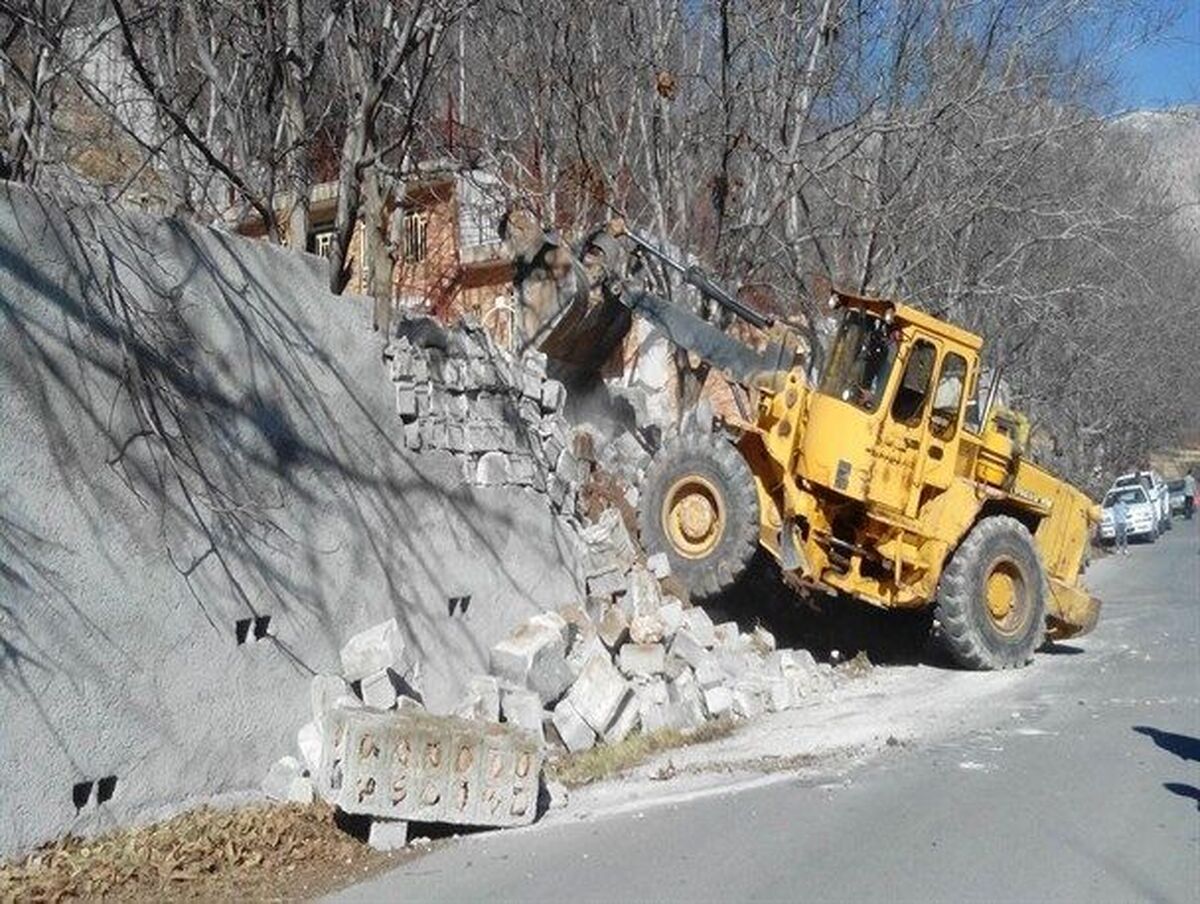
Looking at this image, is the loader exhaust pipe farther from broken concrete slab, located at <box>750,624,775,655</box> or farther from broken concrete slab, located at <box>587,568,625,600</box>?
broken concrete slab, located at <box>587,568,625,600</box>

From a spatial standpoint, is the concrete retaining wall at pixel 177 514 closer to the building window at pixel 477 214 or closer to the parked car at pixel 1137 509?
the building window at pixel 477 214

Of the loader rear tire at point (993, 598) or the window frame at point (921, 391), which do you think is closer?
the window frame at point (921, 391)

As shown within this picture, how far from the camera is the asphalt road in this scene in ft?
22.9

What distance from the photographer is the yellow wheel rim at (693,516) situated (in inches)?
547

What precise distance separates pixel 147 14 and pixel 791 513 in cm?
716

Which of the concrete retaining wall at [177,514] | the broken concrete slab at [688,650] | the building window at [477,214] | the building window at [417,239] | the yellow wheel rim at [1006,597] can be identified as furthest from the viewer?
the building window at [417,239]

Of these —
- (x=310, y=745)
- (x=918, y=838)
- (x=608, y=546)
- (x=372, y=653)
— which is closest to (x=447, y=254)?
(x=608, y=546)

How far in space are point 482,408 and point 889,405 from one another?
405cm

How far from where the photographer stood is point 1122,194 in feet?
92.9

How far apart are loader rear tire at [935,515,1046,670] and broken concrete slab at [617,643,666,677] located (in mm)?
3414

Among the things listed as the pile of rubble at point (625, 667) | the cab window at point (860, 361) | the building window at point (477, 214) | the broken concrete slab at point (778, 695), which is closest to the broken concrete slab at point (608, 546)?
the pile of rubble at point (625, 667)

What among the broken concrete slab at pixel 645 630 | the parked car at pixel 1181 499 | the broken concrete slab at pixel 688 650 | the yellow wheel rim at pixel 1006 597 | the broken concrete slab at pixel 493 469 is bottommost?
the broken concrete slab at pixel 688 650

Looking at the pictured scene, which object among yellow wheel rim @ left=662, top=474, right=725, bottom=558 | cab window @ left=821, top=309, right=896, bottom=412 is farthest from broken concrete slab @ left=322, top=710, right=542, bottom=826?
cab window @ left=821, top=309, right=896, bottom=412

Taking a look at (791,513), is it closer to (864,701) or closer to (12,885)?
(864,701)
